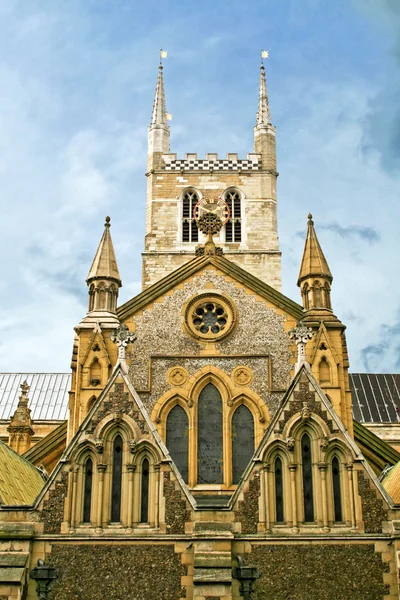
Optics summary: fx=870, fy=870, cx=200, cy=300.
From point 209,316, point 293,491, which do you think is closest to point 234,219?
point 209,316

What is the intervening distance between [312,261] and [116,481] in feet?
39.6

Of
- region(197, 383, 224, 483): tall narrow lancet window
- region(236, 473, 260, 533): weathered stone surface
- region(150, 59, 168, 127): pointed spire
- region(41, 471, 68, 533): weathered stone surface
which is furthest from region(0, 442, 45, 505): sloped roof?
region(150, 59, 168, 127): pointed spire

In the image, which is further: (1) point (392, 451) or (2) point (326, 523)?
(1) point (392, 451)

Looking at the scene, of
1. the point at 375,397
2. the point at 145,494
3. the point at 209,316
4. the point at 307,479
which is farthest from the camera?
the point at 375,397

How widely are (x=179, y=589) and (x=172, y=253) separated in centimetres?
3760

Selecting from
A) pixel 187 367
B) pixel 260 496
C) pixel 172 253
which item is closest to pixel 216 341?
pixel 187 367

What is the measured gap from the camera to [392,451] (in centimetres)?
2495

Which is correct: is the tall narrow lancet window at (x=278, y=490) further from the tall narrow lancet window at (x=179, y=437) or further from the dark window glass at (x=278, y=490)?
the tall narrow lancet window at (x=179, y=437)

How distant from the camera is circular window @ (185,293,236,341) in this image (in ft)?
83.4

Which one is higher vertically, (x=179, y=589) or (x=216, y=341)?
(x=216, y=341)

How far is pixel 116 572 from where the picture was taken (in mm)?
17031

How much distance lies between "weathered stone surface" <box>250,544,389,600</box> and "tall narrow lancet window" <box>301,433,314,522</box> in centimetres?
71

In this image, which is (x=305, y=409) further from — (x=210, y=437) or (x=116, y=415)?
(x=210, y=437)

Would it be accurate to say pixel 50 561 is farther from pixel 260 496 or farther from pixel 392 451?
pixel 392 451
